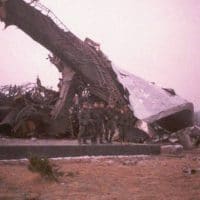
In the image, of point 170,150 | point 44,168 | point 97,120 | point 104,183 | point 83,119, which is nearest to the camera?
point 104,183

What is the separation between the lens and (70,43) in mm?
16016

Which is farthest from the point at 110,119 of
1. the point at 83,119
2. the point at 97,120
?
the point at 83,119

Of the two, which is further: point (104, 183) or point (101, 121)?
point (101, 121)

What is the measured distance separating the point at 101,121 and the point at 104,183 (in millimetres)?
6867

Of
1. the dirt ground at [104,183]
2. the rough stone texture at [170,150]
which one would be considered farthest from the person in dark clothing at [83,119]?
the dirt ground at [104,183]

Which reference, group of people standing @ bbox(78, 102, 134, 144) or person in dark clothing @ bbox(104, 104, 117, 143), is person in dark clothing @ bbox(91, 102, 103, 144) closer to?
group of people standing @ bbox(78, 102, 134, 144)

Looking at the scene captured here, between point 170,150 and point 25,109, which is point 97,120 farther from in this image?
point 25,109

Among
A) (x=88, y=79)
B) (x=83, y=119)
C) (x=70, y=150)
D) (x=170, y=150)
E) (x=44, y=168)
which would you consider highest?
(x=88, y=79)

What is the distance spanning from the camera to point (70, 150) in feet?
33.4

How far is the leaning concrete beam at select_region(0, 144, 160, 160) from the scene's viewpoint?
916 centimetres

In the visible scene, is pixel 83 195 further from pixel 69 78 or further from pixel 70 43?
pixel 69 78

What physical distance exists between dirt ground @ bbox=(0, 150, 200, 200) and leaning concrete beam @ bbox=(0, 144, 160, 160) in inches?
17.3

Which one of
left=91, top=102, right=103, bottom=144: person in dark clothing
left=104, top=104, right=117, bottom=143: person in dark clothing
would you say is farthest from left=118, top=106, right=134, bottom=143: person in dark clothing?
left=91, top=102, right=103, bottom=144: person in dark clothing

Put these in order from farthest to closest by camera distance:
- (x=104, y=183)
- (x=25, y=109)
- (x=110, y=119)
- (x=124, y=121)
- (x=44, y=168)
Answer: (x=25, y=109), (x=124, y=121), (x=110, y=119), (x=44, y=168), (x=104, y=183)
